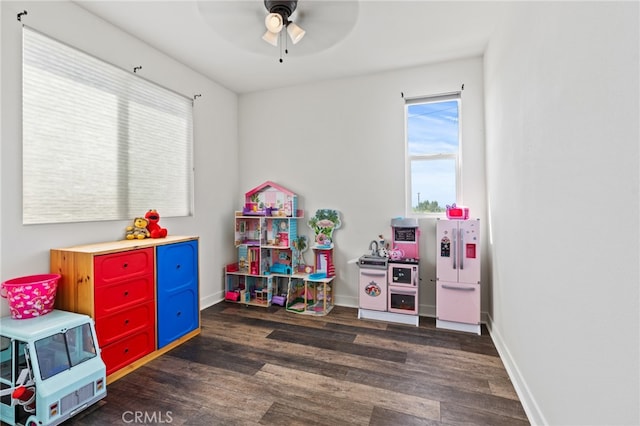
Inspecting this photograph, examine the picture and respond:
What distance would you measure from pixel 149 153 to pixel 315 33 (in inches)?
85.2

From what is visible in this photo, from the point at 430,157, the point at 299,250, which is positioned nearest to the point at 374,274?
the point at 299,250

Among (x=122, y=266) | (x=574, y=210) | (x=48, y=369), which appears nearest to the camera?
(x=574, y=210)

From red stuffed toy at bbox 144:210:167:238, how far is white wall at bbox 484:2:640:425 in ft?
10.0

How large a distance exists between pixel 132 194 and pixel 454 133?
355 cm

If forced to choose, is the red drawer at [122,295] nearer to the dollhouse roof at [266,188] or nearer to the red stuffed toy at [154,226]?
the red stuffed toy at [154,226]

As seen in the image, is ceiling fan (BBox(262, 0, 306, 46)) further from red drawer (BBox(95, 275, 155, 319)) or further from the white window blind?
red drawer (BBox(95, 275, 155, 319))

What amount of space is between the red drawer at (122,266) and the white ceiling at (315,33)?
178 centimetres

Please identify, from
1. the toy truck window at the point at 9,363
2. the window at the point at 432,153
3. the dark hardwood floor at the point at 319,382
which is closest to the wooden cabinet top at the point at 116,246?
the toy truck window at the point at 9,363

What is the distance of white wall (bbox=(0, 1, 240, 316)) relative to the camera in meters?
2.01

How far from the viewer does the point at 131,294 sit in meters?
2.34

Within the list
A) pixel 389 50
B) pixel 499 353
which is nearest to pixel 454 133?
pixel 389 50

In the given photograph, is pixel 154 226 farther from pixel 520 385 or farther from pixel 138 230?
pixel 520 385

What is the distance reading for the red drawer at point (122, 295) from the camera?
2.12m

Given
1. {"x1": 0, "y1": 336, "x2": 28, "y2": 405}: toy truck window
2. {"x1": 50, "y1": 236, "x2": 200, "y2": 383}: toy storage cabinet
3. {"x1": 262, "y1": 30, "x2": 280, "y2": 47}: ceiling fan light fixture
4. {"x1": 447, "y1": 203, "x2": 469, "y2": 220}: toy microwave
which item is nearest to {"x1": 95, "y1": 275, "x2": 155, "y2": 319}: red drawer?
{"x1": 50, "y1": 236, "x2": 200, "y2": 383}: toy storage cabinet
